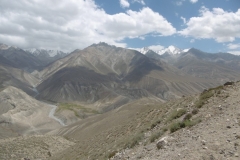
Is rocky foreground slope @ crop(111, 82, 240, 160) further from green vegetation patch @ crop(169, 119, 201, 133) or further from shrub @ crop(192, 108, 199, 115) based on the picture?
green vegetation patch @ crop(169, 119, 201, 133)

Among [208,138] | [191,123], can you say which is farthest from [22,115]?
[208,138]

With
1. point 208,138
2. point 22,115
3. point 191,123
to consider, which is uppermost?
point 191,123

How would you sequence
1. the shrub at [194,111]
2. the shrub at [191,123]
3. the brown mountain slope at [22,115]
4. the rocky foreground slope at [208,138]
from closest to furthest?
the rocky foreground slope at [208,138] → the shrub at [191,123] → the shrub at [194,111] → the brown mountain slope at [22,115]

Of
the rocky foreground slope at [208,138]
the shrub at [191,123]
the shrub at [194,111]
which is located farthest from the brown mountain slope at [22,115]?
the rocky foreground slope at [208,138]

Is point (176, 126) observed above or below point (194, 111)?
below

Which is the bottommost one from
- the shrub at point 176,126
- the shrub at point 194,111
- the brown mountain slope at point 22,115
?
the brown mountain slope at point 22,115

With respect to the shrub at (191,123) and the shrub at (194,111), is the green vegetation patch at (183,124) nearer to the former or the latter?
the shrub at (191,123)

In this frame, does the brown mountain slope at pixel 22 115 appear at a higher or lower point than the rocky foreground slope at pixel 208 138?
lower

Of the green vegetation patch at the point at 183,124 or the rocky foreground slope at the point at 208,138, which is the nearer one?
the rocky foreground slope at the point at 208,138

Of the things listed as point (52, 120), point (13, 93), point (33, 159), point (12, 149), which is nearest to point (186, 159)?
point (33, 159)

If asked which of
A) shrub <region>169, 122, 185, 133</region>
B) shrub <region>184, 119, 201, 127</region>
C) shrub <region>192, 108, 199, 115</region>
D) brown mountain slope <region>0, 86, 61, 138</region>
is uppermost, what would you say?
shrub <region>192, 108, 199, 115</region>

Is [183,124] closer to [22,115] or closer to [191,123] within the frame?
[191,123]

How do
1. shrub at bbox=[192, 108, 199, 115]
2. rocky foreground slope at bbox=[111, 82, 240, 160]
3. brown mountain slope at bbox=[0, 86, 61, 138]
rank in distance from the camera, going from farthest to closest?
brown mountain slope at bbox=[0, 86, 61, 138]
shrub at bbox=[192, 108, 199, 115]
rocky foreground slope at bbox=[111, 82, 240, 160]

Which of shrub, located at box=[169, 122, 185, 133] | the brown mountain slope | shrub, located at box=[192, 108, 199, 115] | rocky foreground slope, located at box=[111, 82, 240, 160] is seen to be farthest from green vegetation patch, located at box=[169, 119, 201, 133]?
the brown mountain slope
